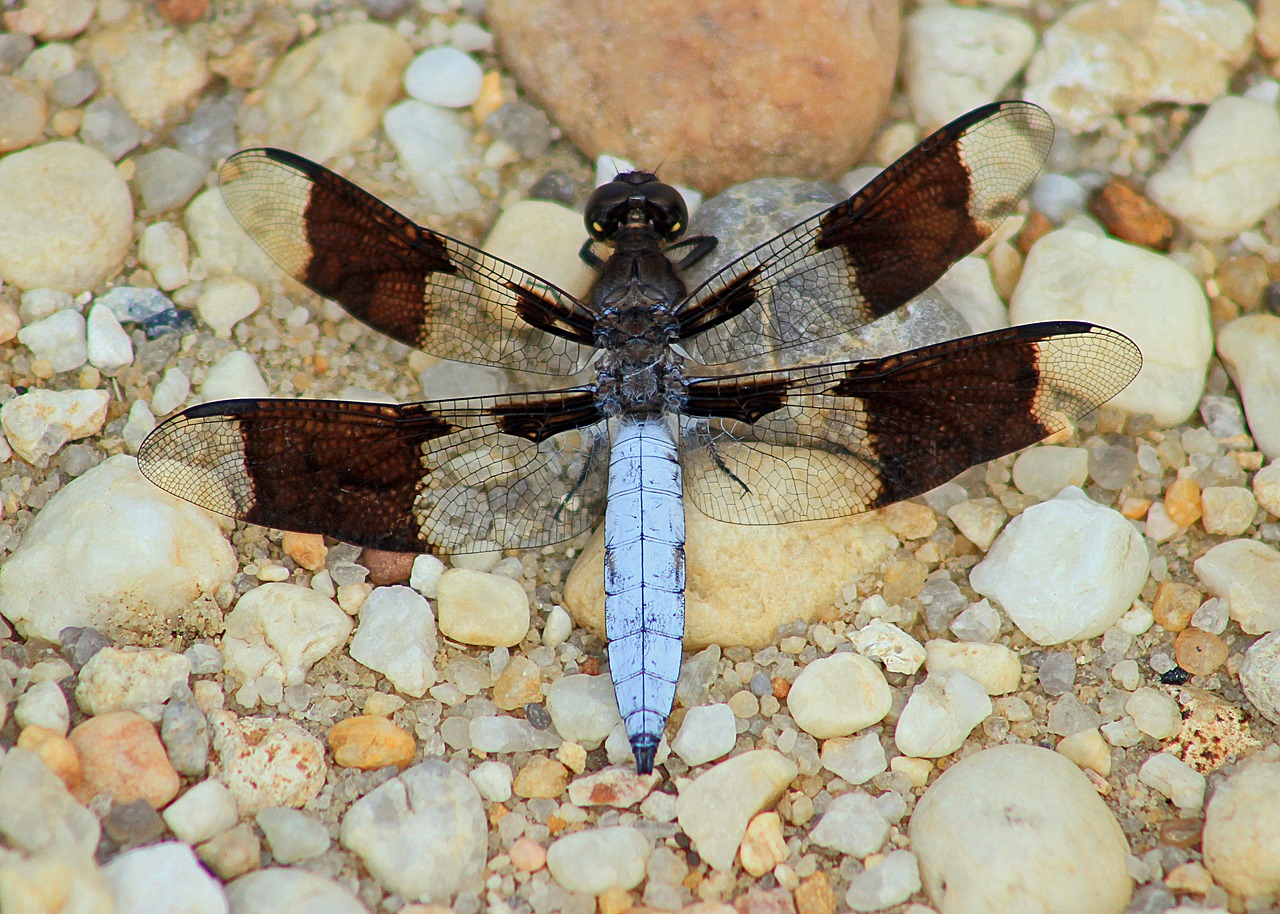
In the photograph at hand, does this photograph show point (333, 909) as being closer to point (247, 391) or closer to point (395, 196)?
point (247, 391)

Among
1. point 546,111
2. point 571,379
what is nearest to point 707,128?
point 546,111

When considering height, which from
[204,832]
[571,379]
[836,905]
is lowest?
[836,905]

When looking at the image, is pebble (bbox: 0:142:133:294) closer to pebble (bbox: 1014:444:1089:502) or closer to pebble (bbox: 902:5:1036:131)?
pebble (bbox: 902:5:1036:131)

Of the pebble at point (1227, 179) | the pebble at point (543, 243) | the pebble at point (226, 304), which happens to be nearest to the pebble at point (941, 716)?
the pebble at point (543, 243)

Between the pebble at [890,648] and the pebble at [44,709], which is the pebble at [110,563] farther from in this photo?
the pebble at [890,648]

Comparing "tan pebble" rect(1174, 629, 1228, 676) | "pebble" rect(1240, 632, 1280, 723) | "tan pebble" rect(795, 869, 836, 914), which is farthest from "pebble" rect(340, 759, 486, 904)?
"pebble" rect(1240, 632, 1280, 723)
